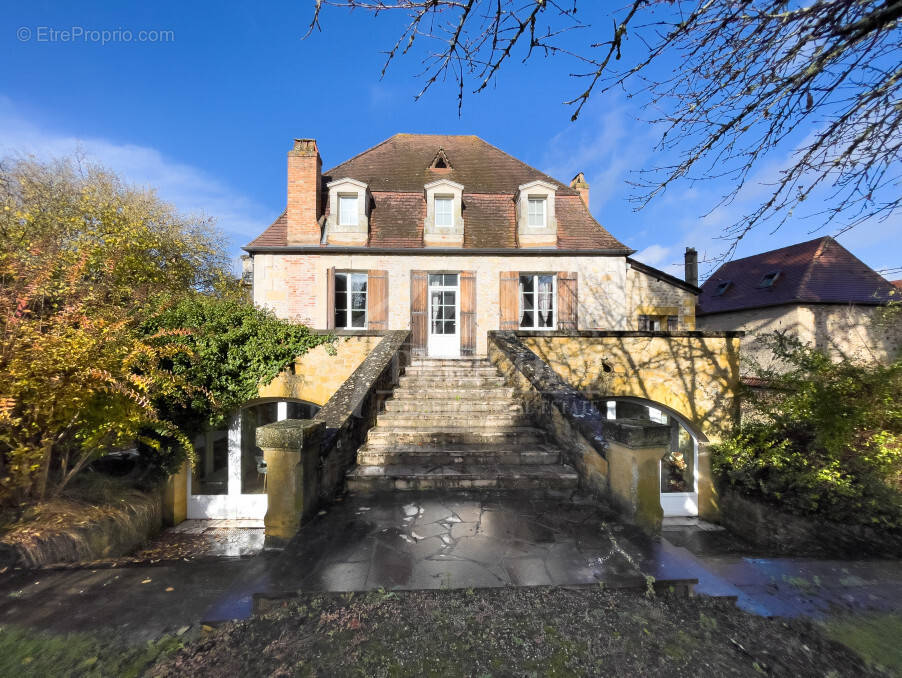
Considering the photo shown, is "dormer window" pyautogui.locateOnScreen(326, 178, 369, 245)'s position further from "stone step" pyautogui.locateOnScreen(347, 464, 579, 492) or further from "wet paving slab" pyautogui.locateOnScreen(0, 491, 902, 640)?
"wet paving slab" pyautogui.locateOnScreen(0, 491, 902, 640)

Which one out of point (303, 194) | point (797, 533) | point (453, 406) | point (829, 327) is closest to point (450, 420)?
point (453, 406)

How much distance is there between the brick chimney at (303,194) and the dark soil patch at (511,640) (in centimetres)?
876

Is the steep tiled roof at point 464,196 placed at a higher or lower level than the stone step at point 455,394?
higher

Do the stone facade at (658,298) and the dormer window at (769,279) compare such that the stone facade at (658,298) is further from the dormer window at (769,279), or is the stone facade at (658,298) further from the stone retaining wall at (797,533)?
the dormer window at (769,279)

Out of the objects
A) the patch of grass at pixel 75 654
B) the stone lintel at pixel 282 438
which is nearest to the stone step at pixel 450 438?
the stone lintel at pixel 282 438

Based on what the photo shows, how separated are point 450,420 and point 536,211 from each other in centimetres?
739

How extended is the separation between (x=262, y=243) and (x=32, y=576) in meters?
8.06

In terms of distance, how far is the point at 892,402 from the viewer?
529cm

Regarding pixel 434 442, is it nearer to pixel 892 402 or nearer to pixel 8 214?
pixel 892 402

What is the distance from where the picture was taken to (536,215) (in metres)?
9.81

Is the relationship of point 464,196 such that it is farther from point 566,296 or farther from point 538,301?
point 566,296

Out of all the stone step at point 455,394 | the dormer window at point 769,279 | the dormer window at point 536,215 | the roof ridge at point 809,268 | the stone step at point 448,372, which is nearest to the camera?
the stone step at point 455,394

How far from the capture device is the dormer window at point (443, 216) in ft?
30.7

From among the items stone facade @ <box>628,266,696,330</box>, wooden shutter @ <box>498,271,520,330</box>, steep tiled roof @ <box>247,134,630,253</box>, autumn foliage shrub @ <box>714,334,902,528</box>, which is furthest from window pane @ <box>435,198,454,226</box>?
autumn foliage shrub @ <box>714,334,902,528</box>
